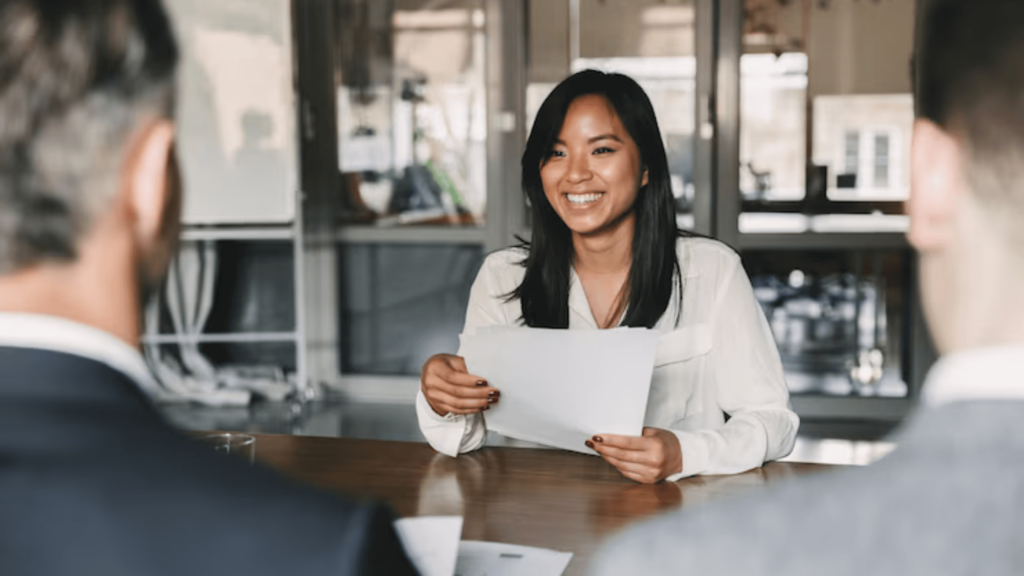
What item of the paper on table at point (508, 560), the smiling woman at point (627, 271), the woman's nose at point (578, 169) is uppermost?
the woman's nose at point (578, 169)

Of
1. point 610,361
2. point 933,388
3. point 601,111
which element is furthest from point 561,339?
point 933,388

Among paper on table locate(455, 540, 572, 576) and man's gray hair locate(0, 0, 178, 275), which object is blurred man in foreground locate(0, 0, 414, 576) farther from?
paper on table locate(455, 540, 572, 576)

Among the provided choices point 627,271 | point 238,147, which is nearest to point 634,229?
point 627,271

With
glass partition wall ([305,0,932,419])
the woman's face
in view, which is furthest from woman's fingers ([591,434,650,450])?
glass partition wall ([305,0,932,419])

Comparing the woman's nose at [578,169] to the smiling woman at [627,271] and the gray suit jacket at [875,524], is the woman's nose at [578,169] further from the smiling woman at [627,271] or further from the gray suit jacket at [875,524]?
the gray suit jacket at [875,524]

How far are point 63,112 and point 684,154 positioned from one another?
4209mm

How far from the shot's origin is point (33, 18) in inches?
20.6

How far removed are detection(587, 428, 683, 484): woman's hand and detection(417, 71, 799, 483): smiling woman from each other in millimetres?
315

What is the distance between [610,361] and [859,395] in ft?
11.1

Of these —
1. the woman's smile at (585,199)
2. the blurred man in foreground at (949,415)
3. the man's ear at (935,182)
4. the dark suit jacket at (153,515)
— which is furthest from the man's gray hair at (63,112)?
the woman's smile at (585,199)

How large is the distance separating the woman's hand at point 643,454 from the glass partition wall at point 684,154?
318 centimetres

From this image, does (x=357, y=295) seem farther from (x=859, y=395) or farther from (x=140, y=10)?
(x=140, y=10)

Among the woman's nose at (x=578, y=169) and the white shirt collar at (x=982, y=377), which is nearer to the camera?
the white shirt collar at (x=982, y=377)

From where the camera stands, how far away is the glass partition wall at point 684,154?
4.53 m
